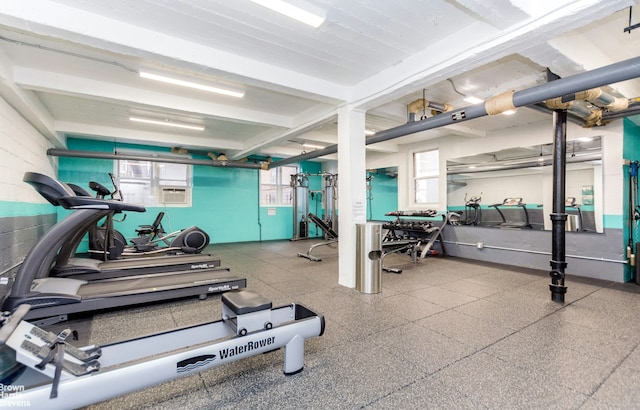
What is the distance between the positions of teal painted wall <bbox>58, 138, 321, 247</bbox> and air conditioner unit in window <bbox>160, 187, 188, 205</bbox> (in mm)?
191

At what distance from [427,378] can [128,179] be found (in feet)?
26.3

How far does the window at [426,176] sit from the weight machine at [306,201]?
89.3 inches

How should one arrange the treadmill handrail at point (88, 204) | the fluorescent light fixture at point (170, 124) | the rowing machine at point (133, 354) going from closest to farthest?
the rowing machine at point (133, 354), the treadmill handrail at point (88, 204), the fluorescent light fixture at point (170, 124)

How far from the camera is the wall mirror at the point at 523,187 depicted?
4.78m

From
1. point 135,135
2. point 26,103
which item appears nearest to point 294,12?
point 26,103

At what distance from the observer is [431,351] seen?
2.25 metres

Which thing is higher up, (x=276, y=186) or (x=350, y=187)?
(x=276, y=186)

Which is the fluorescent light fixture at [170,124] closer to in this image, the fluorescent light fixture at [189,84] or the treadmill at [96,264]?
the fluorescent light fixture at [189,84]

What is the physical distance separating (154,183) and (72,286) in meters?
5.17

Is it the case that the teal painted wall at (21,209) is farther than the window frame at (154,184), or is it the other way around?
the window frame at (154,184)

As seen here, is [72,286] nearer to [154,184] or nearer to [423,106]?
[423,106]

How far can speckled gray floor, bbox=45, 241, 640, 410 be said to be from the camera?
5.62 feet

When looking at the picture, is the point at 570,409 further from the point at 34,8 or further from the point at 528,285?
the point at 34,8

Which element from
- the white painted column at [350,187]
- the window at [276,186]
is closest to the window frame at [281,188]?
the window at [276,186]
